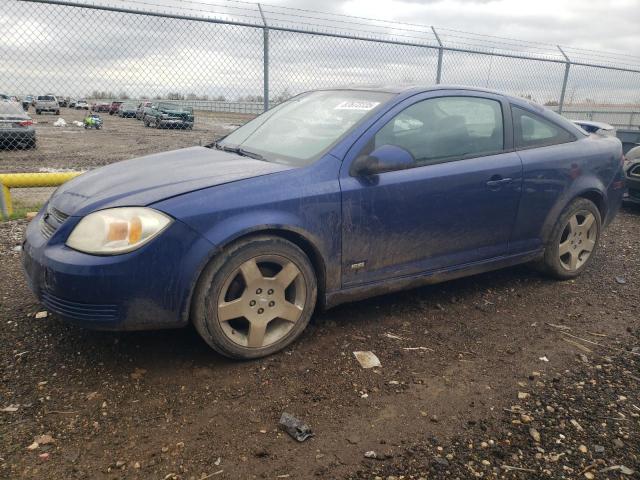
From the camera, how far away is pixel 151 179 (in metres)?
2.89

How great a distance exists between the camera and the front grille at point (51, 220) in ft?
8.95

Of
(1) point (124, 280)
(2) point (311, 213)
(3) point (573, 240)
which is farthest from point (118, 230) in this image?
(3) point (573, 240)

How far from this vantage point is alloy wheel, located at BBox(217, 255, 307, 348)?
107 inches

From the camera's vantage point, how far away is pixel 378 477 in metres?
2.01

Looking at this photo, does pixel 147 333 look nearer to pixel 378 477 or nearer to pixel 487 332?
pixel 378 477

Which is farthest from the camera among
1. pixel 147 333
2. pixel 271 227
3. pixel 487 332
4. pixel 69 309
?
pixel 487 332

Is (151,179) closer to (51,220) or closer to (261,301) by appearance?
(51,220)

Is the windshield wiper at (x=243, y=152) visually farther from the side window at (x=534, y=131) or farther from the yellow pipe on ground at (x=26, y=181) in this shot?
the yellow pipe on ground at (x=26, y=181)

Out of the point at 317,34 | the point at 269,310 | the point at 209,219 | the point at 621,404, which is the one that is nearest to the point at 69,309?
the point at 209,219

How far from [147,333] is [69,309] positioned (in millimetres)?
693

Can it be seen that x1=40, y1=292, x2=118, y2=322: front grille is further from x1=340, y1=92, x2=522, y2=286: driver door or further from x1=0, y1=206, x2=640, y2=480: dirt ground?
x1=340, y1=92, x2=522, y2=286: driver door

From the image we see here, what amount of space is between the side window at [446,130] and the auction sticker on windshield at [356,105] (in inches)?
7.5

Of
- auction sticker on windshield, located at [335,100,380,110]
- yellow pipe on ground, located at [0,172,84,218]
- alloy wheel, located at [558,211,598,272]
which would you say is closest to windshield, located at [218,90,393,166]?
auction sticker on windshield, located at [335,100,380,110]

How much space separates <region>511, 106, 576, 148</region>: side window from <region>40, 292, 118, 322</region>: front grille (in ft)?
10.1
